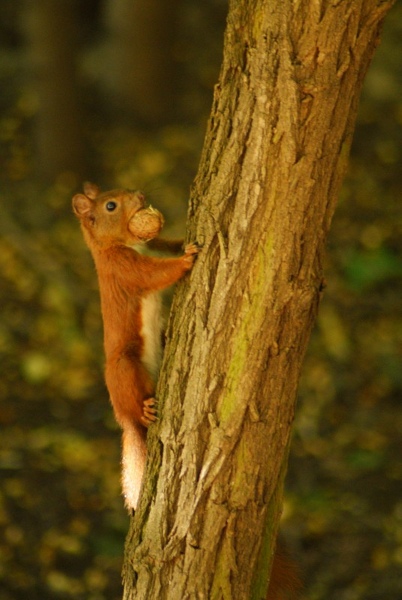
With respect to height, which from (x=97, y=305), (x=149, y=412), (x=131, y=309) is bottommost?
(x=97, y=305)

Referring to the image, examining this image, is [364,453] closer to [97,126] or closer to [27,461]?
[27,461]

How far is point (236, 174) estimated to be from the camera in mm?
2330

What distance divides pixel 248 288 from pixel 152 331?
0.87m

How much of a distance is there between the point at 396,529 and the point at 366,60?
3194 mm

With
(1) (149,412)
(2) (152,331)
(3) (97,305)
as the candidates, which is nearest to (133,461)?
(1) (149,412)

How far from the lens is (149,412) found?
2666mm

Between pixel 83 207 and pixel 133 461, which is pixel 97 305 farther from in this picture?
pixel 133 461

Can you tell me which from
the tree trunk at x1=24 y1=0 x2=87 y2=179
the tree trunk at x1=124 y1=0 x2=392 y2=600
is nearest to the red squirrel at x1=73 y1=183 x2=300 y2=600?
the tree trunk at x1=124 y1=0 x2=392 y2=600

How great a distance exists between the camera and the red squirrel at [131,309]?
9.43ft

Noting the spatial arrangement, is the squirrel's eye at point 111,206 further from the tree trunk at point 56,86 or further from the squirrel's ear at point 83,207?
the tree trunk at point 56,86

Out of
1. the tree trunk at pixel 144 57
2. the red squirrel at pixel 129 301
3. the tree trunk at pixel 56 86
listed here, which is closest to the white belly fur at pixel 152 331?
the red squirrel at pixel 129 301

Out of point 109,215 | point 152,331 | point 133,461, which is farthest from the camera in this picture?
point 109,215

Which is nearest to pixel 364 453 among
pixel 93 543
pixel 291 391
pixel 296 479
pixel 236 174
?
pixel 296 479

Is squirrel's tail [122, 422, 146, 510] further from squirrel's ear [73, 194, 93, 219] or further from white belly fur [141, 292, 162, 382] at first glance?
squirrel's ear [73, 194, 93, 219]
